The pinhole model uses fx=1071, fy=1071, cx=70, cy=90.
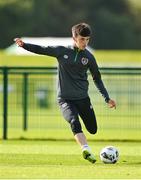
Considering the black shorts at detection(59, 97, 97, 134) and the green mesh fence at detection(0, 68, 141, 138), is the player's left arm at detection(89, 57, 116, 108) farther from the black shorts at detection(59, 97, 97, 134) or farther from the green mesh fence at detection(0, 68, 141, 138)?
the green mesh fence at detection(0, 68, 141, 138)

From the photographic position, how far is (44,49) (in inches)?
663

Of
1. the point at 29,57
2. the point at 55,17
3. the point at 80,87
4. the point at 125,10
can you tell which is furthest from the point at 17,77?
the point at 125,10

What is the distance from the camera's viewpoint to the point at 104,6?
3329 inches

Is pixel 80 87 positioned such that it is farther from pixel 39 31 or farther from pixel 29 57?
pixel 39 31

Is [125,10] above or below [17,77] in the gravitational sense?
above

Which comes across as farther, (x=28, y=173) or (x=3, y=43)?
(x=3, y=43)

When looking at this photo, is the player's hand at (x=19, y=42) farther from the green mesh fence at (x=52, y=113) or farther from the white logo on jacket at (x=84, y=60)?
the green mesh fence at (x=52, y=113)

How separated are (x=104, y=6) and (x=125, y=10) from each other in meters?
3.67

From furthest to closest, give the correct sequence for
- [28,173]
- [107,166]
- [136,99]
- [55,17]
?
[55,17]
[136,99]
[107,166]
[28,173]

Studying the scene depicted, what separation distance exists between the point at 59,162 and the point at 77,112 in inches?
34.1

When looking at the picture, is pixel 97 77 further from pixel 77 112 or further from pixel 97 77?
pixel 77 112

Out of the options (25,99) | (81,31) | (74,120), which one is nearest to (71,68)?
(81,31)

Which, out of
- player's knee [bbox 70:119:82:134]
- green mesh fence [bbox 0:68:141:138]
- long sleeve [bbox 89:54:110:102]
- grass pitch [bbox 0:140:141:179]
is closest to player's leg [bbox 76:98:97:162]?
long sleeve [bbox 89:54:110:102]

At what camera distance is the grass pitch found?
1478 cm
